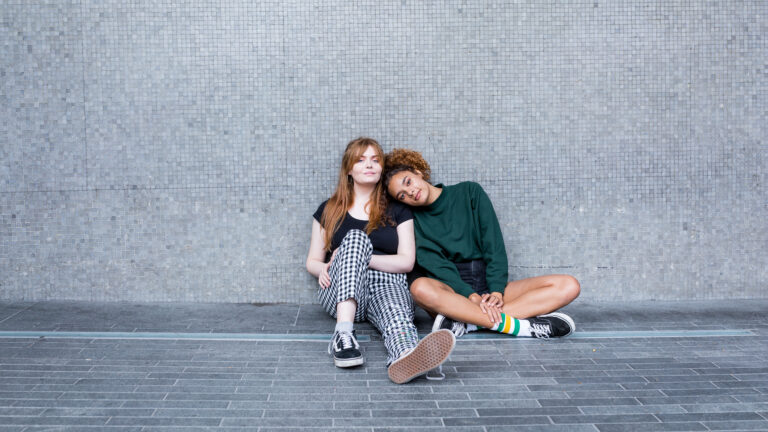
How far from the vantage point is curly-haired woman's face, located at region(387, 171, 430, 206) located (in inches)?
137

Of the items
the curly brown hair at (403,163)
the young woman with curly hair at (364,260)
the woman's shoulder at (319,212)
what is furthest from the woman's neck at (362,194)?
the woman's shoulder at (319,212)

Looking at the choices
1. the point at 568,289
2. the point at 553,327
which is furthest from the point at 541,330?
the point at 568,289

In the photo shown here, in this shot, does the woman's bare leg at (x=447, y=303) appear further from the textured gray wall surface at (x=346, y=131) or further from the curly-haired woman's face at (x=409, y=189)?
the textured gray wall surface at (x=346, y=131)

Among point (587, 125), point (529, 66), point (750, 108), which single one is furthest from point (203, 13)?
point (750, 108)

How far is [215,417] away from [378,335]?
1.25m

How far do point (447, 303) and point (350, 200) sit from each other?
93cm

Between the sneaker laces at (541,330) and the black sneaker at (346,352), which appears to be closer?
the black sneaker at (346,352)

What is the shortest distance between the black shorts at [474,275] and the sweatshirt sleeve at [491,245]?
5 centimetres

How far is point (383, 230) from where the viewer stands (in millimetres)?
3498

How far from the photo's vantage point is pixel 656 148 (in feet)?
13.2

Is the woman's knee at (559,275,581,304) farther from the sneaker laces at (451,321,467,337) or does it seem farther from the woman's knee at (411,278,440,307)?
the woman's knee at (411,278,440,307)

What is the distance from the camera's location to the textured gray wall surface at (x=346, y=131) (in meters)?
3.90

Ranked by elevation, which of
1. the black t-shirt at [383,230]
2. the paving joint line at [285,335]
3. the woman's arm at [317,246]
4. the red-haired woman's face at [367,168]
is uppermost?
the red-haired woman's face at [367,168]

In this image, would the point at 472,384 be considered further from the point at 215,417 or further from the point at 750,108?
the point at 750,108
